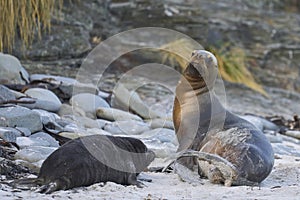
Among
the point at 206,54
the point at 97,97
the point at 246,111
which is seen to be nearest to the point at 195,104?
the point at 206,54

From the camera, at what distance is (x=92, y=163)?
Result: 13.0 ft

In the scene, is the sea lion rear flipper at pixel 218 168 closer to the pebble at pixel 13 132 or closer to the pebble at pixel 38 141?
the pebble at pixel 38 141

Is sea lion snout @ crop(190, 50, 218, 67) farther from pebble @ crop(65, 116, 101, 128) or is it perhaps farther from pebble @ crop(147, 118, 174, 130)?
pebble @ crop(147, 118, 174, 130)

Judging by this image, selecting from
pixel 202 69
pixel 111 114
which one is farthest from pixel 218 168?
pixel 111 114

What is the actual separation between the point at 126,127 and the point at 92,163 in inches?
97.5

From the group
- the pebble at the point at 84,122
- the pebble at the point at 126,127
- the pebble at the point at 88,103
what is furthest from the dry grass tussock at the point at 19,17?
the pebble at the point at 126,127

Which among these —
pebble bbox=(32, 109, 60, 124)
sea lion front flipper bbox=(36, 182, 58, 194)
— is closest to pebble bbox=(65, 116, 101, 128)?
pebble bbox=(32, 109, 60, 124)

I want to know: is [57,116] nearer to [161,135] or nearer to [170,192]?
[161,135]

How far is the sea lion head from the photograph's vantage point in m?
5.16

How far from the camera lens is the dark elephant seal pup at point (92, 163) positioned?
147 inches

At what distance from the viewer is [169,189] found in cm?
410

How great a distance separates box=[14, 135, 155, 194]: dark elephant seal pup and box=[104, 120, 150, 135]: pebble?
5.47ft

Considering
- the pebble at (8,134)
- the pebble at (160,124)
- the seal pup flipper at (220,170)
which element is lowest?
the pebble at (160,124)

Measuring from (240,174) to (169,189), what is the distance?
57 cm
